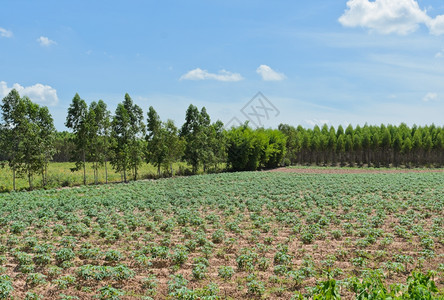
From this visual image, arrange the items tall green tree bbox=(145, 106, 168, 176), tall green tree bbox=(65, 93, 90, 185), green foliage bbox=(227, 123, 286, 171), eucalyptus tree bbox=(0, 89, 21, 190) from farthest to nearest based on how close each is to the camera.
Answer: green foliage bbox=(227, 123, 286, 171) < tall green tree bbox=(145, 106, 168, 176) < tall green tree bbox=(65, 93, 90, 185) < eucalyptus tree bbox=(0, 89, 21, 190)

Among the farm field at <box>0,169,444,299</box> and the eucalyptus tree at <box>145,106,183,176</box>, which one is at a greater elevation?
the eucalyptus tree at <box>145,106,183,176</box>

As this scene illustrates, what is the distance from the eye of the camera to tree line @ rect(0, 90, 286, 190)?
34.3 m

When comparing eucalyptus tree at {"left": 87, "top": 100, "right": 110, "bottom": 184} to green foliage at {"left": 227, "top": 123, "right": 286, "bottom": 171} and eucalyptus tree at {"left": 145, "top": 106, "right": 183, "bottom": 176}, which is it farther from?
green foliage at {"left": 227, "top": 123, "right": 286, "bottom": 171}

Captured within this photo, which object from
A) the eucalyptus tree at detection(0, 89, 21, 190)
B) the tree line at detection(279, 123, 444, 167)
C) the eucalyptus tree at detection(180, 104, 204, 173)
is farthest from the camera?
the tree line at detection(279, 123, 444, 167)

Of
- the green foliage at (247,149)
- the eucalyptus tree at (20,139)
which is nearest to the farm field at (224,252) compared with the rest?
the eucalyptus tree at (20,139)

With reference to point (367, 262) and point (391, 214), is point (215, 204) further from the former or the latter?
point (367, 262)

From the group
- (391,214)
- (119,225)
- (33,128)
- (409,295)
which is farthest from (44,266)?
(33,128)

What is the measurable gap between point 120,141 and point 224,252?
34361 mm

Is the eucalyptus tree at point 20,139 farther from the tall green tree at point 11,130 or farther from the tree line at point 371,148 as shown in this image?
the tree line at point 371,148

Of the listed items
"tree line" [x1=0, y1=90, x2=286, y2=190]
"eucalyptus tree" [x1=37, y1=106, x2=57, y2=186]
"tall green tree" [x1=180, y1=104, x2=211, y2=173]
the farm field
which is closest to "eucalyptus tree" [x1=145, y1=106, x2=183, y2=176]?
"tree line" [x1=0, y1=90, x2=286, y2=190]

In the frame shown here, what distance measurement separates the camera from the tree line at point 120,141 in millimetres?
34344

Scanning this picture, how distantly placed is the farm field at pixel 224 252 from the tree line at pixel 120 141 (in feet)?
49.1

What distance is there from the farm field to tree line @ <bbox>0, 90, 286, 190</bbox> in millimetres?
14959

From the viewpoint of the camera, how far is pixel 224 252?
11.8m
